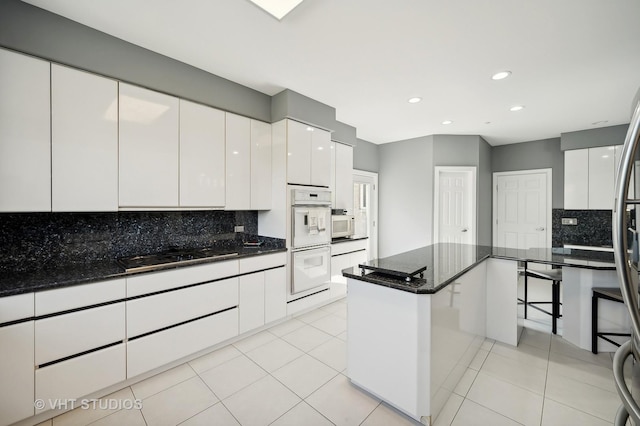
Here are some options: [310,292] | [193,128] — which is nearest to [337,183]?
[310,292]

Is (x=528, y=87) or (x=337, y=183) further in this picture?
(x=337, y=183)

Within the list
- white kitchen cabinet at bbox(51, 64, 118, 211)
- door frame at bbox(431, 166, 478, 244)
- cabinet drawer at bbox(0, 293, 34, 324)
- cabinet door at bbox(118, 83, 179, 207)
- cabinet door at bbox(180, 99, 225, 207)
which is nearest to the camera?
cabinet drawer at bbox(0, 293, 34, 324)

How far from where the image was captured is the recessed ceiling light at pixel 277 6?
5.74 feet

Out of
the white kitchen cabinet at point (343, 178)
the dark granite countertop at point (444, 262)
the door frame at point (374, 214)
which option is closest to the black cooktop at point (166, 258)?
the dark granite countertop at point (444, 262)

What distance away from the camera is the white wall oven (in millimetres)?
3168

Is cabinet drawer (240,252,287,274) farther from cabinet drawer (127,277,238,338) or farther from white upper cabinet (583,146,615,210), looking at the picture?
white upper cabinet (583,146,615,210)

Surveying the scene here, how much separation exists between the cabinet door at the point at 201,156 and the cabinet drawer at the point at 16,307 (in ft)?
3.95

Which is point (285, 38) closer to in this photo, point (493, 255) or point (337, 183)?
point (337, 183)

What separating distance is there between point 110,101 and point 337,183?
9.29 ft

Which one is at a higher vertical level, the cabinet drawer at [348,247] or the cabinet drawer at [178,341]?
the cabinet drawer at [348,247]

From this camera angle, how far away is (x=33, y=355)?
1.66 m

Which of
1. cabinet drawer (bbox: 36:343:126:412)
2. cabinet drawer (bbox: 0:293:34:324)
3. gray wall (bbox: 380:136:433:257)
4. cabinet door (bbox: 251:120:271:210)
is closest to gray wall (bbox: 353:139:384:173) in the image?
gray wall (bbox: 380:136:433:257)

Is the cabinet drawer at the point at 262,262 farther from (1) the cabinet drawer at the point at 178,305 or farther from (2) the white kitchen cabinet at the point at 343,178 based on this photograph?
(2) the white kitchen cabinet at the point at 343,178

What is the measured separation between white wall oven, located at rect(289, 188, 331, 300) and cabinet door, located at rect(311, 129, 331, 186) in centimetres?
16
